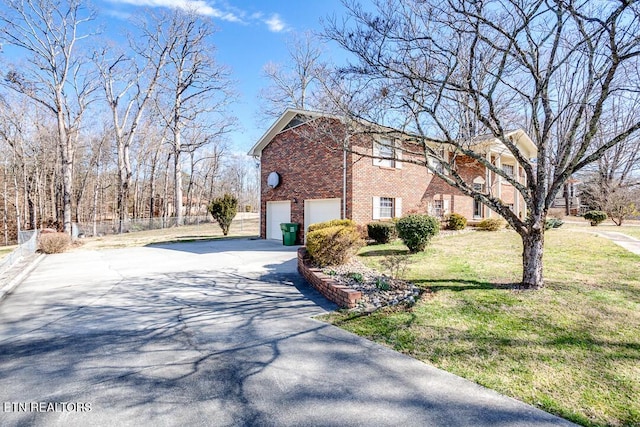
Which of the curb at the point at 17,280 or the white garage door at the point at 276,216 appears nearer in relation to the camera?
the curb at the point at 17,280

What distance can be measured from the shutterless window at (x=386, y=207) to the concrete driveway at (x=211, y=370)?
7.98 metres

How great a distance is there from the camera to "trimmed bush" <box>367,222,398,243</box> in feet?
39.2

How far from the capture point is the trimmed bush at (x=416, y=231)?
9.73 m

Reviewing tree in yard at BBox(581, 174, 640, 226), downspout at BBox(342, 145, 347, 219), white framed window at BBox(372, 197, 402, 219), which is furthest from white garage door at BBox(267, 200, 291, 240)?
tree in yard at BBox(581, 174, 640, 226)

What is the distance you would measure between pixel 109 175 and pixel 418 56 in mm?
38152

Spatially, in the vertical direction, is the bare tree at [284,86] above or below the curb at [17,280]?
above

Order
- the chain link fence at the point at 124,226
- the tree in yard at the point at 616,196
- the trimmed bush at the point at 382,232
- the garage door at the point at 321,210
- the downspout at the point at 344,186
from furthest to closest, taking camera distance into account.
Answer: the chain link fence at the point at 124,226 → the tree in yard at the point at 616,196 → the garage door at the point at 321,210 → the downspout at the point at 344,186 → the trimmed bush at the point at 382,232

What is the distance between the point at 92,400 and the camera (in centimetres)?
296

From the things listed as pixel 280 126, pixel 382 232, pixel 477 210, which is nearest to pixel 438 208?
pixel 477 210

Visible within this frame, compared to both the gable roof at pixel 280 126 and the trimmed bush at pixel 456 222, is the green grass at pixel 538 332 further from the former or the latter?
the gable roof at pixel 280 126

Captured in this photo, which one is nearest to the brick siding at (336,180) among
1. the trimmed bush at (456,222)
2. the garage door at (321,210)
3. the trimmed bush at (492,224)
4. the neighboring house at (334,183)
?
the neighboring house at (334,183)

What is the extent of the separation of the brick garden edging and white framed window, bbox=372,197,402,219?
5928mm

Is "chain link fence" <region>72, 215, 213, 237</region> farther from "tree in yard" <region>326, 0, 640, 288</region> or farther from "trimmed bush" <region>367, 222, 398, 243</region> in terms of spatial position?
"tree in yard" <region>326, 0, 640, 288</region>

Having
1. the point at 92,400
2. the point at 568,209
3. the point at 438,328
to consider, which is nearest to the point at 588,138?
the point at 438,328
